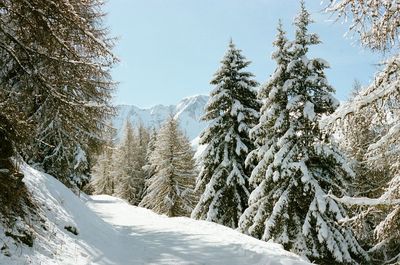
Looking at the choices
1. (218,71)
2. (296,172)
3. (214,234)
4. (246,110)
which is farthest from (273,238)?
(218,71)

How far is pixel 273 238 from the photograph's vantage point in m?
16.2

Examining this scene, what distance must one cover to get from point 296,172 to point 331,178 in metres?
1.55

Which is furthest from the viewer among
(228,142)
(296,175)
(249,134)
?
(228,142)

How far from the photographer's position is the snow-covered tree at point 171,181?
33094 mm

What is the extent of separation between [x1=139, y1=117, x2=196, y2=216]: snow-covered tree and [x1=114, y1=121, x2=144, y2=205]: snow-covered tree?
12969 mm

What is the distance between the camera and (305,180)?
15070 millimetres

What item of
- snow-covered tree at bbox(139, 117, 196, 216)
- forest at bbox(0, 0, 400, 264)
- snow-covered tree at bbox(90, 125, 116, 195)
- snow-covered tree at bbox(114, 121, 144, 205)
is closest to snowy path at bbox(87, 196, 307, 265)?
forest at bbox(0, 0, 400, 264)

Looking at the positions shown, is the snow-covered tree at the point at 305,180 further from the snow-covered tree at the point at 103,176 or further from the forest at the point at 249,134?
the snow-covered tree at the point at 103,176

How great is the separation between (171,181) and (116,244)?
22096 mm

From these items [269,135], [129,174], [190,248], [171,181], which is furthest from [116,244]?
[129,174]

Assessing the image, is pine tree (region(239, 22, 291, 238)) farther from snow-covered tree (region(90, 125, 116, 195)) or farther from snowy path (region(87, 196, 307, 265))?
snow-covered tree (region(90, 125, 116, 195))

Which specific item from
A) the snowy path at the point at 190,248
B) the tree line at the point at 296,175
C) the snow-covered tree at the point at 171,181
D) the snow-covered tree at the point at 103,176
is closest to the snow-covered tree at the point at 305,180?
the tree line at the point at 296,175

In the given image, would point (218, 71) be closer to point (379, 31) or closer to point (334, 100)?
point (334, 100)

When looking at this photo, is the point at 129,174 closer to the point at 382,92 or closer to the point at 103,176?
the point at 103,176
